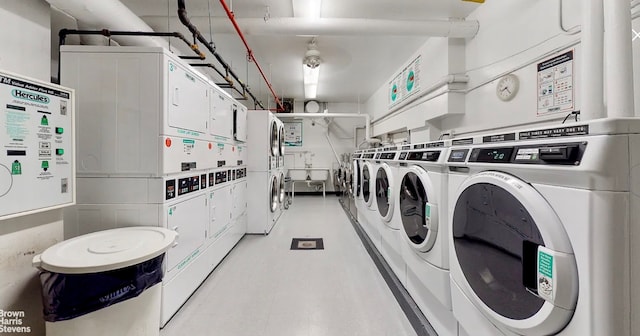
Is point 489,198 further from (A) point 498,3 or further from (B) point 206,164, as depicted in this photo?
(A) point 498,3

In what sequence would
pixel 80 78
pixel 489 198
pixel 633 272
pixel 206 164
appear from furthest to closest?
pixel 206 164, pixel 80 78, pixel 489 198, pixel 633 272

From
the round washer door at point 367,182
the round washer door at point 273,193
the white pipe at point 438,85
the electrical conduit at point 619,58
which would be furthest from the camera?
the round washer door at point 273,193

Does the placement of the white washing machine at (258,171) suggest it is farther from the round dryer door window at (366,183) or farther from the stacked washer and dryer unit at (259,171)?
the round dryer door window at (366,183)

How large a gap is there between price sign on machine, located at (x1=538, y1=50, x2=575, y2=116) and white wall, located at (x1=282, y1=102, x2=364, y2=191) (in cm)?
515

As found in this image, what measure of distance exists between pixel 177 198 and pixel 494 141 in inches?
75.5

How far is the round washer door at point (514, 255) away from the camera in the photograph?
2.20 feet

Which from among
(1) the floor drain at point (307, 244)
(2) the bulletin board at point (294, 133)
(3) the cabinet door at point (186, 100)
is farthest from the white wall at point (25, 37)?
(2) the bulletin board at point (294, 133)

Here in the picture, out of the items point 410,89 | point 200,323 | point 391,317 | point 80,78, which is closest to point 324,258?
point 391,317

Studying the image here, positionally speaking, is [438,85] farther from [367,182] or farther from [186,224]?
[186,224]

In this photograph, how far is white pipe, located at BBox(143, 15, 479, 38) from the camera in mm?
2381

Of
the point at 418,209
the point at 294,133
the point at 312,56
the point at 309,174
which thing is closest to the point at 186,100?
the point at 418,209

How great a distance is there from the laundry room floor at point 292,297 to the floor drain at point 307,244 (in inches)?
3.6

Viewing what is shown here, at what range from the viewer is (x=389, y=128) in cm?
478

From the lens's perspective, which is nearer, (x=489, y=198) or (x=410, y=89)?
(x=489, y=198)
